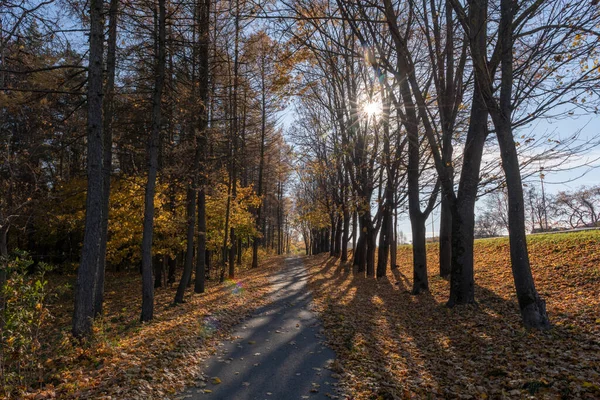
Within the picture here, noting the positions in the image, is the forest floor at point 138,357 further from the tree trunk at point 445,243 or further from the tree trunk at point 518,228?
the tree trunk at point 445,243

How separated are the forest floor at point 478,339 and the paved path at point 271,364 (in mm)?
413

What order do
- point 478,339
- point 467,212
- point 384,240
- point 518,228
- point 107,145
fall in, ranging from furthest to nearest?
1. point 384,240
2. point 107,145
3. point 467,212
4. point 518,228
5. point 478,339

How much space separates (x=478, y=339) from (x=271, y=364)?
12.5ft

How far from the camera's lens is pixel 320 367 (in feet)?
18.6

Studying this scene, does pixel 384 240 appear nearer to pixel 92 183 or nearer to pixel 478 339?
pixel 478 339

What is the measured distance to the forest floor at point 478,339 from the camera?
14.8ft

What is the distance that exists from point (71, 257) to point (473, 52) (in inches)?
1047

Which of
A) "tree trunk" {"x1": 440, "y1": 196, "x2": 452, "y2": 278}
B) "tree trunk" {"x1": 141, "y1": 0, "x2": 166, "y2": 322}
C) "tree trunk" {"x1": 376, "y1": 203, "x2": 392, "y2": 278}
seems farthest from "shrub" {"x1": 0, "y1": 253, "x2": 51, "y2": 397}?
"tree trunk" {"x1": 376, "y1": 203, "x2": 392, "y2": 278}

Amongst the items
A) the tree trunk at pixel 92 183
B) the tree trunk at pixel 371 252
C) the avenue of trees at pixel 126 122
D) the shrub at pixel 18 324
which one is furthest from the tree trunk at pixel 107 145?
the tree trunk at pixel 371 252

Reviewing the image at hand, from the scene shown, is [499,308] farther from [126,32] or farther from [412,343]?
[126,32]

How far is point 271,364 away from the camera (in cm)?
578

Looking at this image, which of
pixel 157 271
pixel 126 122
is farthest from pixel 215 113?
pixel 157 271

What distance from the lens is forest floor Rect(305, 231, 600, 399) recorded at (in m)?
4.51

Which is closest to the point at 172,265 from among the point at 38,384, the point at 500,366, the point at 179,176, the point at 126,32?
the point at 179,176
